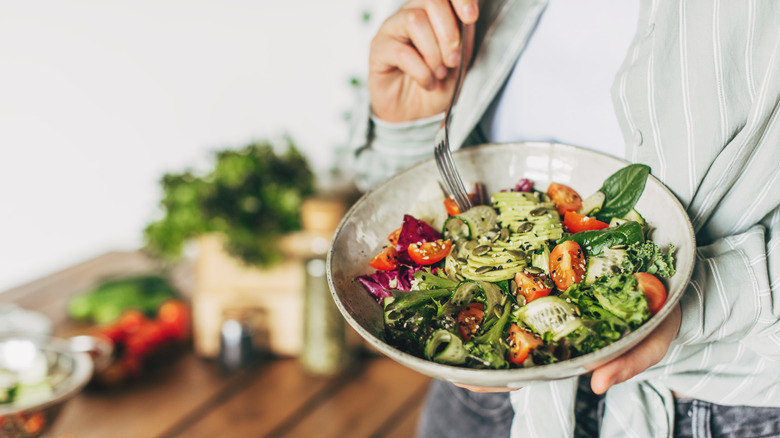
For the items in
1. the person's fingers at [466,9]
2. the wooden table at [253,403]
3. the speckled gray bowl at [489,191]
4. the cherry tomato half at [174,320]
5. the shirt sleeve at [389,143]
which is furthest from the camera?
the cherry tomato half at [174,320]

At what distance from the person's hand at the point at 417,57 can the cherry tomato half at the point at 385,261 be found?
259 mm

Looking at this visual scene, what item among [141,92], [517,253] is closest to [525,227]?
[517,253]

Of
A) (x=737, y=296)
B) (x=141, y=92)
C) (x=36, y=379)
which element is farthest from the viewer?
(x=141, y=92)

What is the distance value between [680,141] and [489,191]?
0.86ft

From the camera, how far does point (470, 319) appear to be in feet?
2.06

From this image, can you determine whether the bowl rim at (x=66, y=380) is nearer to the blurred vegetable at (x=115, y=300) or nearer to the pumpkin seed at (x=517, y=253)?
the blurred vegetable at (x=115, y=300)

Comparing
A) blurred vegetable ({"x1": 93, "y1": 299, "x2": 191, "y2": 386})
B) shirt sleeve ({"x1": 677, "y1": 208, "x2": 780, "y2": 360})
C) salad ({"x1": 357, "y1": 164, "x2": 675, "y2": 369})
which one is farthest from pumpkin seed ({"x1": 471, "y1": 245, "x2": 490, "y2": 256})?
blurred vegetable ({"x1": 93, "y1": 299, "x2": 191, "y2": 386})

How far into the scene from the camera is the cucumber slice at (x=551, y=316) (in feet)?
1.85

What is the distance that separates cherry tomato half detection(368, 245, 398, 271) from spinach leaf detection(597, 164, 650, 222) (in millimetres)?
268

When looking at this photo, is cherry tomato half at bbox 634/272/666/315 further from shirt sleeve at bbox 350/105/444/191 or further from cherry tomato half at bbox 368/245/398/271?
shirt sleeve at bbox 350/105/444/191

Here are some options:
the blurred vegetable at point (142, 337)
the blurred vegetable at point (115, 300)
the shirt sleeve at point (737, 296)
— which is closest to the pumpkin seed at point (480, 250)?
the shirt sleeve at point (737, 296)

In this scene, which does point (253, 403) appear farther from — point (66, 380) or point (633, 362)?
point (633, 362)

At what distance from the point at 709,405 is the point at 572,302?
0.31 meters

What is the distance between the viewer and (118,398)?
156 cm
